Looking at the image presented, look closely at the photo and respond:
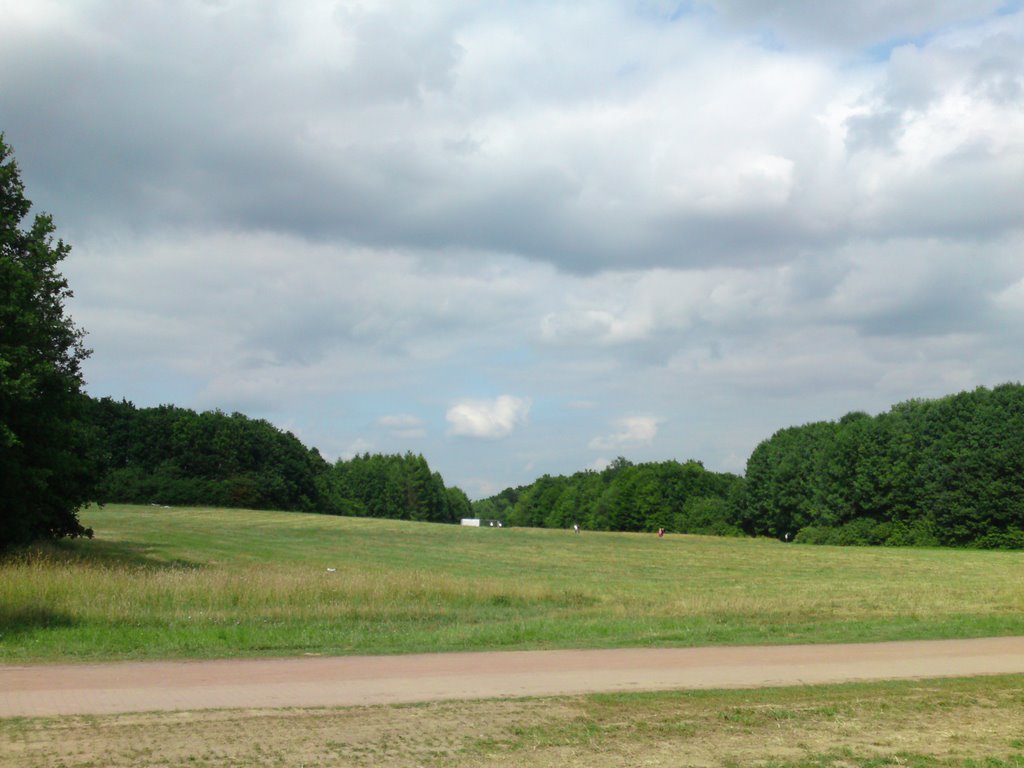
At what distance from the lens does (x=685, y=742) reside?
9.90 m

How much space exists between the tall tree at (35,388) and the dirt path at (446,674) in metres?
14.0

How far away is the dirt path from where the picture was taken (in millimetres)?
11594

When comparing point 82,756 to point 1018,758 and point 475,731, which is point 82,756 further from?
point 1018,758

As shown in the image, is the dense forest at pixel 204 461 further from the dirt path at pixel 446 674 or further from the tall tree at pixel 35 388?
the dirt path at pixel 446 674

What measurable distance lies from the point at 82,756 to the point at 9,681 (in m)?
4.53

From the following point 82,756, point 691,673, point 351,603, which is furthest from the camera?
point 351,603

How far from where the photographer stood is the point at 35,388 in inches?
1088

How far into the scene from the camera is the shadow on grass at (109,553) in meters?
32.1

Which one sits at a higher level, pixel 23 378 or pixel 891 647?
pixel 23 378

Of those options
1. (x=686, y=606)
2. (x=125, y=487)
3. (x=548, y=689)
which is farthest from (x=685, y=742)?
(x=125, y=487)

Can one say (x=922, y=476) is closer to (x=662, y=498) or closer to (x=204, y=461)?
(x=662, y=498)

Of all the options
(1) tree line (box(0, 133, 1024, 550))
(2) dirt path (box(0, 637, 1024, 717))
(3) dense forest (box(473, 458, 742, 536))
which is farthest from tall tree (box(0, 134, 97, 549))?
(3) dense forest (box(473, 458, 742, 536))

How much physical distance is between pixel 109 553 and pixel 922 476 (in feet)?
210

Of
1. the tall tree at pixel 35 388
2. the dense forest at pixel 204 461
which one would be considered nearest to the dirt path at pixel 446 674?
the tall tree at pixel 35 388
